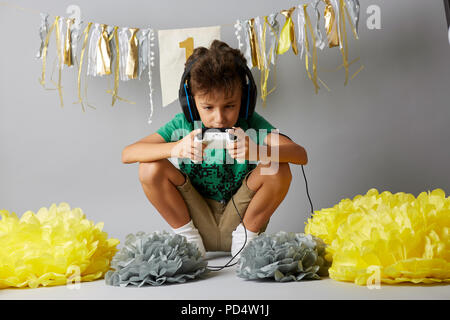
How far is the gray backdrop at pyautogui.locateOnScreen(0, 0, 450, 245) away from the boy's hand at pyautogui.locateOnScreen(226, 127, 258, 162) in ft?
2.00

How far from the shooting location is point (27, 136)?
1805 mm

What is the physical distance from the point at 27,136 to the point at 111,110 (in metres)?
0.32

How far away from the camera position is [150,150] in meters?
1.25

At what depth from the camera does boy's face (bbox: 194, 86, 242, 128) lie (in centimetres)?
124

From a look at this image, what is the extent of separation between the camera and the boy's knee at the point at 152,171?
1.27m

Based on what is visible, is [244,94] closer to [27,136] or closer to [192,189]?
[192,189]

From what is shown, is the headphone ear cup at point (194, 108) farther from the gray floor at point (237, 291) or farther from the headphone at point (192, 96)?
the gray floor at point (237, 291)

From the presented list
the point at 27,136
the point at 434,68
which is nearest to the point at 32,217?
the point at 27,136

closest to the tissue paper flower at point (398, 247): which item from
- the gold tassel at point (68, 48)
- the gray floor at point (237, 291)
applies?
the gray floor at point (237, 291)

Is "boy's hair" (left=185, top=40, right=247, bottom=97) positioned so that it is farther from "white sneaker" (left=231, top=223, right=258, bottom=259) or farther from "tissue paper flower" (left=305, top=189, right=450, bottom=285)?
"tissue paper flower" (left=305, top=189, right=450, bottom=285)

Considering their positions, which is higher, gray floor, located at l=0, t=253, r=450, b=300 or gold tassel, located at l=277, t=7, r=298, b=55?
gold tassel, located at l=277, t=7, r=298, b=55

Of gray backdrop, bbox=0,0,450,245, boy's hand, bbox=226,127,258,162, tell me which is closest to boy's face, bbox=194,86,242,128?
boy's hand, bbox=226,127,258,162

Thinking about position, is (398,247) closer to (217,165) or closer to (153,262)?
(153,262)

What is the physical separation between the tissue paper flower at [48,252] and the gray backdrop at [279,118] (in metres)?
0.67
